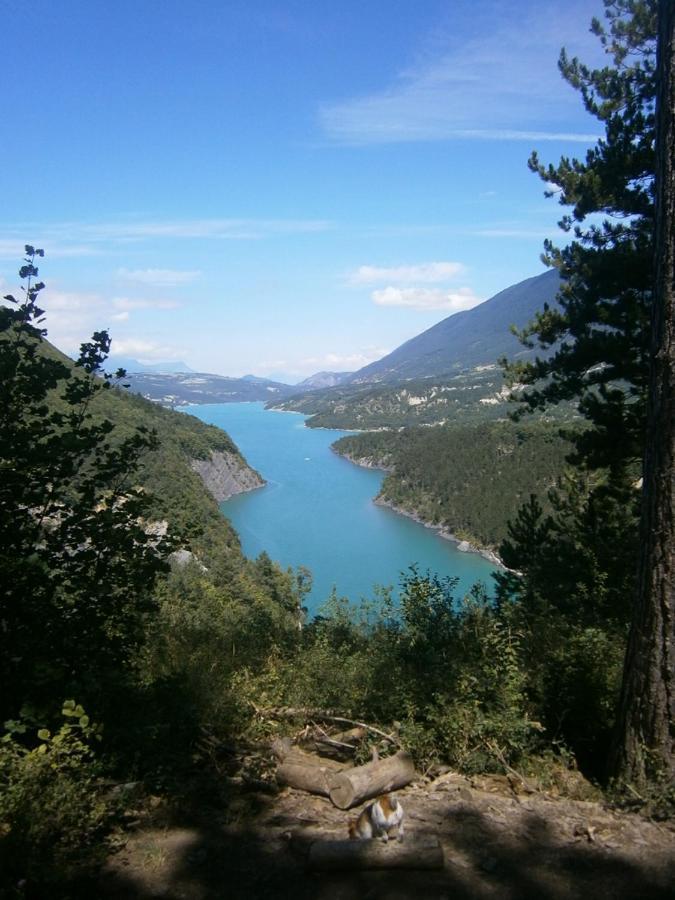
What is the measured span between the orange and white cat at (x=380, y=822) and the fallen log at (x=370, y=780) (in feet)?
1.07

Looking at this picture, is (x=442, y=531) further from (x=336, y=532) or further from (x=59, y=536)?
(x=59, y=536)

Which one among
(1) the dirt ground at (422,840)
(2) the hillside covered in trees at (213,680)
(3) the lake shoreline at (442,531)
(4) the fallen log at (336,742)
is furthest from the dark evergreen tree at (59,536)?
(3) the lake shoreline at (442,531)

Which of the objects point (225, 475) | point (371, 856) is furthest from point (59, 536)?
point (225, 475)

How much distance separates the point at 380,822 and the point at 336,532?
65204 mm

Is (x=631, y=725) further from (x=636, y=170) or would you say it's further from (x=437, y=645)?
(x=636, y=170)

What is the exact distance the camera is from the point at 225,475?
9394cm

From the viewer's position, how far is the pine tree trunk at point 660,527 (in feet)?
11.1

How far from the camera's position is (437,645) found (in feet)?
17.6

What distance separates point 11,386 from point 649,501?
3.69 m

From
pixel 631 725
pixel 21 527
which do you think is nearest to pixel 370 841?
pixel 631 725

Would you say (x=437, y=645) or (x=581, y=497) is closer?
(x=437, y=645)

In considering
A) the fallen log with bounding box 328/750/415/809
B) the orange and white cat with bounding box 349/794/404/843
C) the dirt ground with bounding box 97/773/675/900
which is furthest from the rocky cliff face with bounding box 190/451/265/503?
the orange and white cat with bounding box 349/794/404/843

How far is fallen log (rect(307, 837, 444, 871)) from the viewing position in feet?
9.43

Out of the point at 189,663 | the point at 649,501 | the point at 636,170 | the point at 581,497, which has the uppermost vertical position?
the point at 636,170
